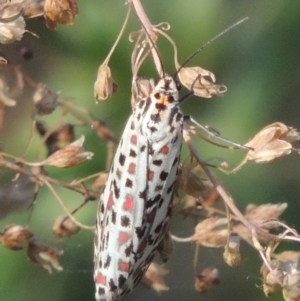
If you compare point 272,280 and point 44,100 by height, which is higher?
point 44,100

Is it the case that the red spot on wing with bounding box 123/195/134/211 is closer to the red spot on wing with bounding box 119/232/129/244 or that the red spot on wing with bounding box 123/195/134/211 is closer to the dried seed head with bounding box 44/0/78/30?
the red spot on wing with bounding box 119/232/129/244

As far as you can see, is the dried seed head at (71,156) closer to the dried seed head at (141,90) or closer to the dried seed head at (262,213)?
the dried seed head at (141,90)

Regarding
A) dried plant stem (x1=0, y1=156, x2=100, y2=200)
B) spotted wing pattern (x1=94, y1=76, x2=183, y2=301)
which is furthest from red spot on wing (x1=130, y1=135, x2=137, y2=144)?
dried plant stem (x1=0, y1=156, x2=100, y2=200)

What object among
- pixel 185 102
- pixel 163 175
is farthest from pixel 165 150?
pixel 185 102

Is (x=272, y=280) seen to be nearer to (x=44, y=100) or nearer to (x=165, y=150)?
(x=165, y=150)

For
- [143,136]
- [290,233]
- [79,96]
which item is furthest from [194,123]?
[79,96]

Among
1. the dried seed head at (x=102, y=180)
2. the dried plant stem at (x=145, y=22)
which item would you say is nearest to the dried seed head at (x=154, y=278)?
the dried seed head at (x=102, y=180)

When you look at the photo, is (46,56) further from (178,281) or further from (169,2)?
(178,281)
